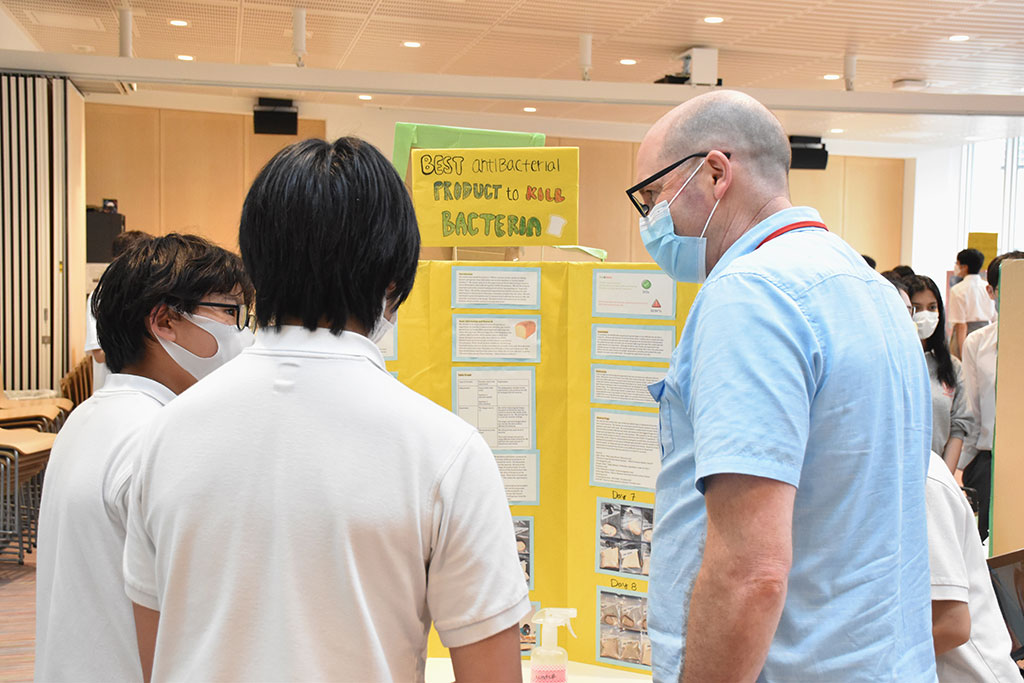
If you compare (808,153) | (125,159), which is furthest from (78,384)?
(808,153)

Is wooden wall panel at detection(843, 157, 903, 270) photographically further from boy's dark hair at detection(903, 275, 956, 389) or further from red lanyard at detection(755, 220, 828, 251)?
red lanyard at detection(755, 220, 828, 251)

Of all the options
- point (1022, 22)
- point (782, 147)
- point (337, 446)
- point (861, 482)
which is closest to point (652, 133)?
point (782, 147)

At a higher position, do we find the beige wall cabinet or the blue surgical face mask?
the beige wall cabinet

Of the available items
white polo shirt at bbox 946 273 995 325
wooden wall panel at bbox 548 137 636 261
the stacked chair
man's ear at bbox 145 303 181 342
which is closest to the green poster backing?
man's ear at bbox 145 303 181 342

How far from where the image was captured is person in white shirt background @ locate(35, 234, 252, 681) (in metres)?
1.42

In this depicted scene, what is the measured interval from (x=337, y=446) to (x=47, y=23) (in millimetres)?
7786

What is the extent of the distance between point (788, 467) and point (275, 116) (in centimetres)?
1020

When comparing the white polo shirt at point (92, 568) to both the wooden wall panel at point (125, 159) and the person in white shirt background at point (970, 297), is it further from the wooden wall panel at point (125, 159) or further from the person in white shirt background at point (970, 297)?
the wooden wall panel at point (125, 159)

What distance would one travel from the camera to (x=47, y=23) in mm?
7355

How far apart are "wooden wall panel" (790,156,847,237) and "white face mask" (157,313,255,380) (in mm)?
12564

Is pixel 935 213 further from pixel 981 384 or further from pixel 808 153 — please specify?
pixel 981 384

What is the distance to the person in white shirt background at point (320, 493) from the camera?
100 cm

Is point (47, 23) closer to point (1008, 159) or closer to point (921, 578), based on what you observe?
point (921, 578)

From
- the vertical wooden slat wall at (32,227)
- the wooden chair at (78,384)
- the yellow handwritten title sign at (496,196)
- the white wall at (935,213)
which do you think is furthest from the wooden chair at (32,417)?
the white wall at (935,213)
